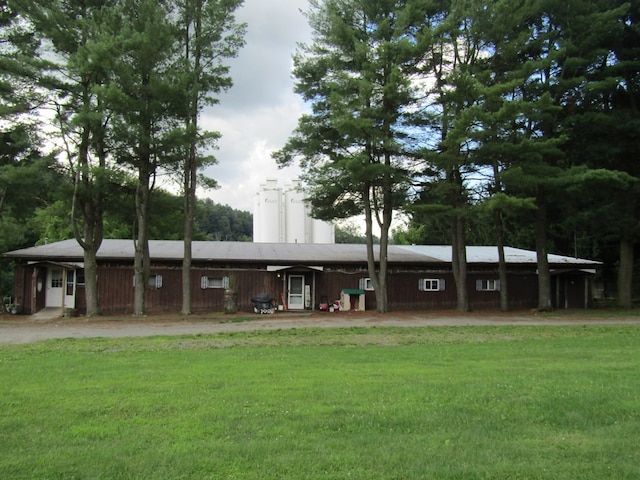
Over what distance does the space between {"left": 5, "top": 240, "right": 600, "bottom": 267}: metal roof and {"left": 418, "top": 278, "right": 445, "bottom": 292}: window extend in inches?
41.1

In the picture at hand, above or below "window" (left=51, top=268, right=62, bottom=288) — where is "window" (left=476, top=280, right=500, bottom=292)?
below

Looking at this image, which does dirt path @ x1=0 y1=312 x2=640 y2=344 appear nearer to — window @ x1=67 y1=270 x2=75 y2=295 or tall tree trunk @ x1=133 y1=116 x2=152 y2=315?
tall tree trunk @ x1=133 y1=116 x2=152 y2=315

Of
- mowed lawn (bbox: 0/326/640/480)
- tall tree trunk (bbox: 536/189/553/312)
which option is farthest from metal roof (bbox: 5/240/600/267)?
mowed lawn (bbox: 0/326/640/480)

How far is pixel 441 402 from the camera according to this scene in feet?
19.7

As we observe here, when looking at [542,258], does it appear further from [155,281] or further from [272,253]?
[155,281]

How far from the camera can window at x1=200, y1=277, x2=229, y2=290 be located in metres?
25.7

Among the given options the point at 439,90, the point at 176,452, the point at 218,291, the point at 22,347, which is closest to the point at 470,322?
the point at 439,90

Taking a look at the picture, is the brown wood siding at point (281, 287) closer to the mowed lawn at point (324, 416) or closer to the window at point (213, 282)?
the window at point (213, 282)

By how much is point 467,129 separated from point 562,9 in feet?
26.4

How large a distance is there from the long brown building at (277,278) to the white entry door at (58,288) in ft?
0.16

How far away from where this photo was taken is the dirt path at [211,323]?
16016mm

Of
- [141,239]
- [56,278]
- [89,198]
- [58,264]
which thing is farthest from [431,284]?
[56,278]

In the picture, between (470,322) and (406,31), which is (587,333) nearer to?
(470,322)

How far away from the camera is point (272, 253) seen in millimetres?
27828
